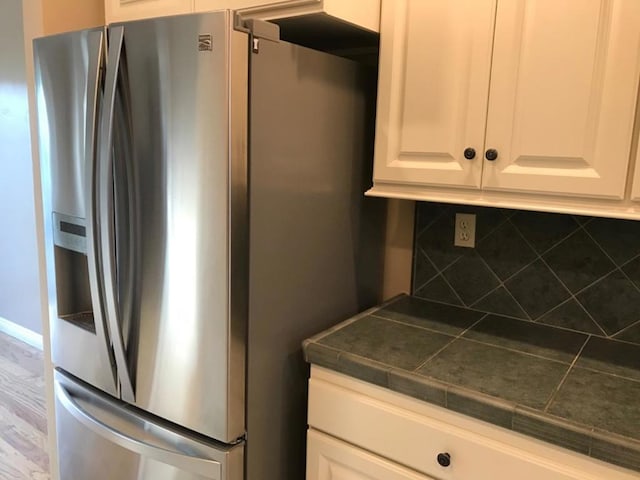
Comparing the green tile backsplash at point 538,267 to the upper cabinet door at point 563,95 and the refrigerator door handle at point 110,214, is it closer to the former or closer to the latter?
the upper cabinet door at point 563,95

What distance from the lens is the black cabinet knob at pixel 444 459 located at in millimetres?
1198

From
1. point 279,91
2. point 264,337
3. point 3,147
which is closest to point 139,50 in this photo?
point 279,91

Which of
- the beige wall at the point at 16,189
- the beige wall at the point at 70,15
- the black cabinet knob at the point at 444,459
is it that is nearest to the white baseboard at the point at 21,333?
the beige wall at the point at 16,189

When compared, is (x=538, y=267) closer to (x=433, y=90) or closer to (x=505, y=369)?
(x=505, y=369)

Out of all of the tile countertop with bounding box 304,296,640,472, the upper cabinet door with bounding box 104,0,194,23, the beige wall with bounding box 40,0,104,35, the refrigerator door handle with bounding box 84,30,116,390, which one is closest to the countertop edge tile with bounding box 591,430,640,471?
the tile countertop with bounding box 304,296,640,472

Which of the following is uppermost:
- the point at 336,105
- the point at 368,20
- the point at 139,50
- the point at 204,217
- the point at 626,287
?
the point at 368,20

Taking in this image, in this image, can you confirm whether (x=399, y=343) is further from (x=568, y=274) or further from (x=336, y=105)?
(x=336, y=105)

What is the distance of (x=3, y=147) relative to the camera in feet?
12.6

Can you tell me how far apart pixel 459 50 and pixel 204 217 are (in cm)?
76

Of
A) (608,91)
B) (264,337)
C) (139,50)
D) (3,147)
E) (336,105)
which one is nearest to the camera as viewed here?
(608,91)

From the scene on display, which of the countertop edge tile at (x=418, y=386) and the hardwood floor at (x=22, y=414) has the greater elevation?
the countertop edge tile at (x=418, y=386)

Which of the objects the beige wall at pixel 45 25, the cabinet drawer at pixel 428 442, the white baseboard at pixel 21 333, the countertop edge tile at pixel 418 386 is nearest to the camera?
the cabinet drawer at pixel 428 442

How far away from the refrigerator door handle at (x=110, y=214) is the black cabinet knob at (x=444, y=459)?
84 cm

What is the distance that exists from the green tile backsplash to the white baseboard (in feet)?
10.5
